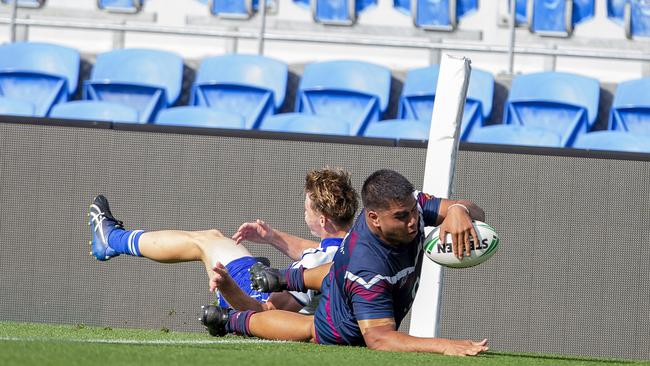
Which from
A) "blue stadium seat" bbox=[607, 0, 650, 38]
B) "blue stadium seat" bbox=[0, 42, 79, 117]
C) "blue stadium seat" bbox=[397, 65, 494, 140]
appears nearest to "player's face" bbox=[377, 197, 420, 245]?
"blue stadium seat" bbox=[397, 65, 494, 140]

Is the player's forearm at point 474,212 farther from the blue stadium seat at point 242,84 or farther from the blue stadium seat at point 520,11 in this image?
the blue stadium seat at point 520,11

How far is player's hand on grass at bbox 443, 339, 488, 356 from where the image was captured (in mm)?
5078

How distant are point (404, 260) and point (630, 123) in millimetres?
6119

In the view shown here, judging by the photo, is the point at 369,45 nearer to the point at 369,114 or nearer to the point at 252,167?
the point at 369,114

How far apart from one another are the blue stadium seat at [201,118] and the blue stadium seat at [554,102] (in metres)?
2.73

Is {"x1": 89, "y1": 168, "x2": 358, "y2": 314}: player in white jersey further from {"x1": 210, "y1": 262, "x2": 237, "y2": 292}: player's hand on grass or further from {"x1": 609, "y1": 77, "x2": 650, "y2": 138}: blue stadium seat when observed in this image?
{"x1": 609, "y1": 77, "x2": 650, "y2": 138}: blue stadium seat

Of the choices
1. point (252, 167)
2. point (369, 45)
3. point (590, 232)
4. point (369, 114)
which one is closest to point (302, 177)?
point (252, 167)

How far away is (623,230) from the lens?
7.57m

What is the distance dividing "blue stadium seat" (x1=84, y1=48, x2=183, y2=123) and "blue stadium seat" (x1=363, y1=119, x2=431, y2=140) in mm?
2326

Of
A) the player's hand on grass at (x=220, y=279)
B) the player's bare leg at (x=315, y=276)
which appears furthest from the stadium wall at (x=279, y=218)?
the player's bare leg at (x=315, y=276)

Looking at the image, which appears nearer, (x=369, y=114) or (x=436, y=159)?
(x=436, y=159)

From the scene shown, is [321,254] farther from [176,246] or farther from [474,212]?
[474,212]

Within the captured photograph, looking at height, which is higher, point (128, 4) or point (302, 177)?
point (128, 4)

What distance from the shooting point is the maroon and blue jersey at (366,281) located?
536 centimetres
